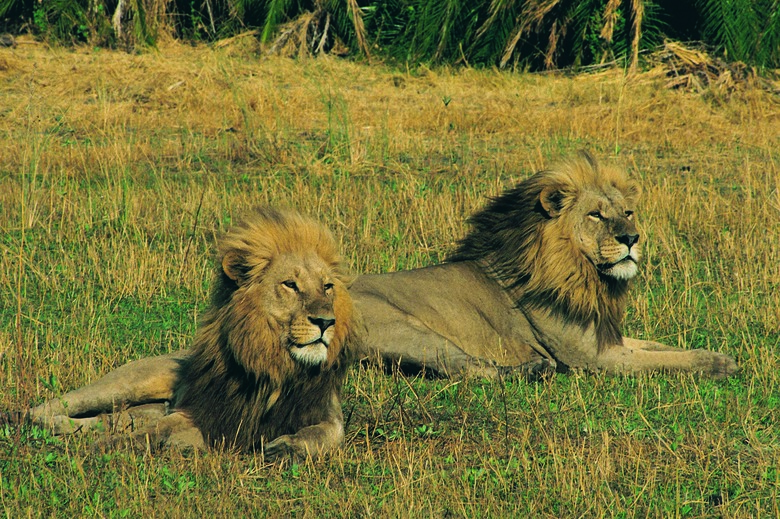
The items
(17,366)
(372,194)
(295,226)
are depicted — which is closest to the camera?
(295,226)

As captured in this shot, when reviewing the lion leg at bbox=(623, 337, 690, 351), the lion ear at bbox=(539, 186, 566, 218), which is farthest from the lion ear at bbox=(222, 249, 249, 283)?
the lion leg at bbox=(623, 337, 690, 351)

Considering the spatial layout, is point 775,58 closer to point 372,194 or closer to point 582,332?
point 372,194

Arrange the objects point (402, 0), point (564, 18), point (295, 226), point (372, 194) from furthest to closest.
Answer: point (402, 0) < point (564, 18) < point (372, 194) < point (295, 226)

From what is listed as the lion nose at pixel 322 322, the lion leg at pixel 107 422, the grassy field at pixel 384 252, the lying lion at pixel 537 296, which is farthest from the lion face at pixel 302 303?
the lying lion at pixel 537 296

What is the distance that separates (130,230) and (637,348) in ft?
13.6

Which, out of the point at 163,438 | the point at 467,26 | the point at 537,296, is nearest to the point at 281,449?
the point at 163,438

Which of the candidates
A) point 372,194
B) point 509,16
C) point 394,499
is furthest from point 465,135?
point 394,499

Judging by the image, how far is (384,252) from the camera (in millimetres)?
8266

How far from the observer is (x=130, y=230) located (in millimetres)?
8664

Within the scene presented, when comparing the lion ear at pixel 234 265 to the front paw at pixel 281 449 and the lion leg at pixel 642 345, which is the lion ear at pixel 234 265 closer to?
the front paw at pixel 281 449

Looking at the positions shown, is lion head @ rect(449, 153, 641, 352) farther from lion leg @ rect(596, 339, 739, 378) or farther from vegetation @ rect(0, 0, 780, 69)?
vegetation @ rect(0, 0, 780, 69)

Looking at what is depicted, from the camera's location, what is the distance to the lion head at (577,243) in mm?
6203

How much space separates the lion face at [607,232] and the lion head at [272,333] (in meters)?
2.01

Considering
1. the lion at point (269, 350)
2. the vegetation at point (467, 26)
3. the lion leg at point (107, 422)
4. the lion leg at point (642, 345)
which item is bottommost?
the lion leg at point (107, 422)
